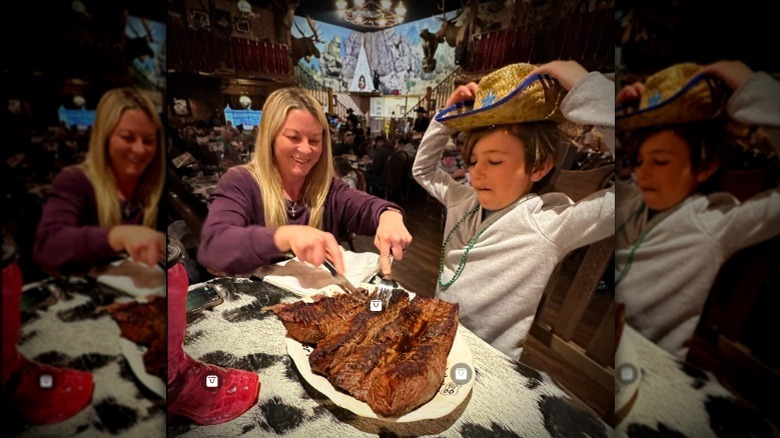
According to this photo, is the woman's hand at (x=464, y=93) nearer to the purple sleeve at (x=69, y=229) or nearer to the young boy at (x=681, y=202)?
the young boy at (x=681, y=202)

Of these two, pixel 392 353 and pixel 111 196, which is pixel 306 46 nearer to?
pixel 111 196

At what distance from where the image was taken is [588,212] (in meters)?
0.91

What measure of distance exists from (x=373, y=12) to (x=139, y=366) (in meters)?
1.12

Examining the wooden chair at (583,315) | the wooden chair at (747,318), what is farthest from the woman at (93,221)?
the wooden chair at (583,315)

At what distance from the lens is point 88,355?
0.52 metres

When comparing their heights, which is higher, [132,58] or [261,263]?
[132,58]

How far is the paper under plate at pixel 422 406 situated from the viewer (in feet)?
2.77

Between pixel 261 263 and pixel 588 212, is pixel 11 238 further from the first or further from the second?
pixel 588 212

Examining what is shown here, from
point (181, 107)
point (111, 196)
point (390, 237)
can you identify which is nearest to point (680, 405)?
point (390, 237)

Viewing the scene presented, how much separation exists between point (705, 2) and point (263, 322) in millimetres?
1390

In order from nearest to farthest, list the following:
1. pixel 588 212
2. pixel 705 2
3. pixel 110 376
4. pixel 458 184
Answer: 1. pixel 705 2
2. pixel 110 376
3. pixel 588 212
4. pixel 458 184

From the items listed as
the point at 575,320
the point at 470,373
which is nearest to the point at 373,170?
the point at 470,373

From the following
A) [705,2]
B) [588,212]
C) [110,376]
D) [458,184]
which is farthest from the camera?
[458,184]

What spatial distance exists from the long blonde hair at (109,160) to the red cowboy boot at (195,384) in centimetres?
41
